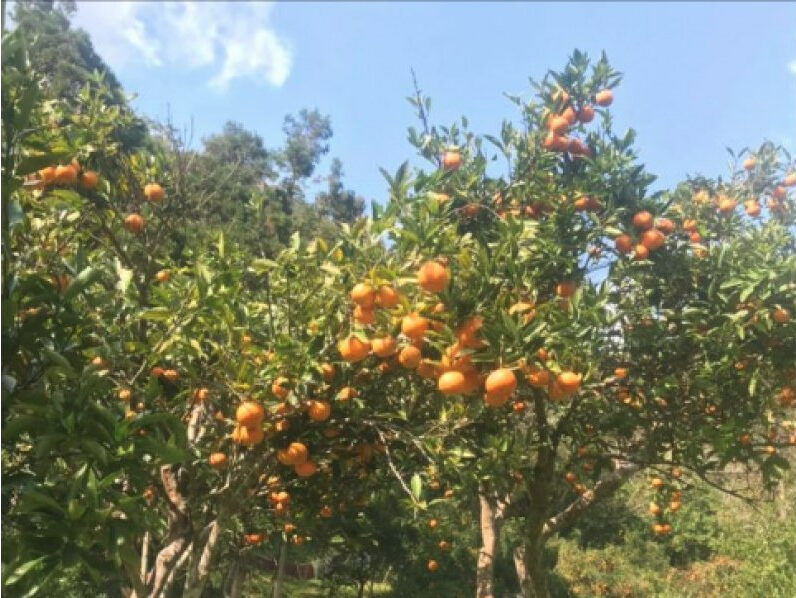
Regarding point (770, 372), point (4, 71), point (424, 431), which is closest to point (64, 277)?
point (4, 71)

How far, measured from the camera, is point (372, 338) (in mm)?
2932

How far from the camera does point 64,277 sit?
2713mm

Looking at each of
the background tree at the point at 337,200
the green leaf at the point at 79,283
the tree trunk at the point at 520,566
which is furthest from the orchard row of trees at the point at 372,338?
the background tree at the point at 337,200

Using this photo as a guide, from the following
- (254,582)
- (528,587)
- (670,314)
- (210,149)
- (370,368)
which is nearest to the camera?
(370,368)

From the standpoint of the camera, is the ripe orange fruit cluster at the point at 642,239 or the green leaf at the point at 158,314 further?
the ripe orange fruit cluster at the point at 642,239

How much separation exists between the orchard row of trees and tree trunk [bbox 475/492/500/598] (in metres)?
0.05

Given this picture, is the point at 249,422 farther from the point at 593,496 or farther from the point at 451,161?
the point at 593,496

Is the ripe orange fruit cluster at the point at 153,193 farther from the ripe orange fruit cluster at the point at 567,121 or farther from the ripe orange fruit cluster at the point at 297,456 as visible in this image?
the ripe orange fruit cluster at the point at 567,121

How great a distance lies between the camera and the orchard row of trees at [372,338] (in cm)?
194

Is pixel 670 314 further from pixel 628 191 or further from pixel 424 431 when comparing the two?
pixel 424 431

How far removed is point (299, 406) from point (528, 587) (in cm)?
273

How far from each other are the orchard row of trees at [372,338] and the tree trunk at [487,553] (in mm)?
54

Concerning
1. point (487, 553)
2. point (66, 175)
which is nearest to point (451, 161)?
point (66, 175)

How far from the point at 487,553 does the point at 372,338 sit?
3.70 meters
